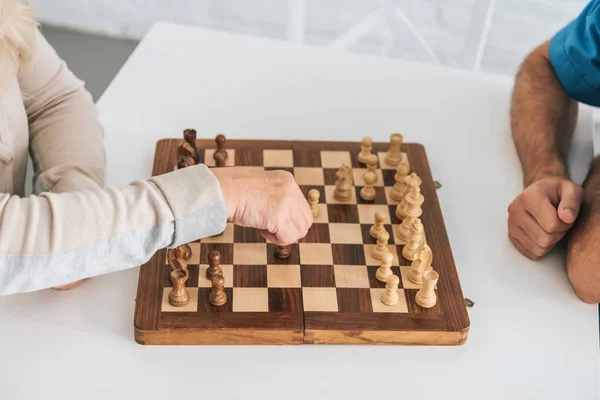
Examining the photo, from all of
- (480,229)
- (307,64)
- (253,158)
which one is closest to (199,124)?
(253,158)

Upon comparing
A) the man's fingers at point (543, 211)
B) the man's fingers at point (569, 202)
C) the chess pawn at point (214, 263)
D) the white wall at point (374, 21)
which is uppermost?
the man's fingers at point (569, 202)

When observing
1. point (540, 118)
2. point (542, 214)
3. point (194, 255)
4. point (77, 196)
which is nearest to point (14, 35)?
point (77, 196)

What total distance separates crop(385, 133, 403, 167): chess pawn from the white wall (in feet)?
7.21

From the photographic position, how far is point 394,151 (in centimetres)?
163

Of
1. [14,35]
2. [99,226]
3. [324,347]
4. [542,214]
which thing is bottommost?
[324,347]

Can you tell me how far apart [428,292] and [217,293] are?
0.38 m

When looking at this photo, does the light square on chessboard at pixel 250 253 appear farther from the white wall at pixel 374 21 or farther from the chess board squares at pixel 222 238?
the white wall at pixel 374 21

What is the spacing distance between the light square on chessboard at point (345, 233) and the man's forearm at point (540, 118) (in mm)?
447

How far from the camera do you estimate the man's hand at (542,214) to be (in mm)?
1396

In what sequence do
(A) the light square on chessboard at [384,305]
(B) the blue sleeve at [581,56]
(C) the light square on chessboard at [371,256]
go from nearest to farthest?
(A) the light square on chessboard at [384,305] < (C) the light square on chessboard at [371,256] < (B) the blue sleeve at [581,56]

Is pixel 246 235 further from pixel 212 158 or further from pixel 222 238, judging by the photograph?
pixel 212 158

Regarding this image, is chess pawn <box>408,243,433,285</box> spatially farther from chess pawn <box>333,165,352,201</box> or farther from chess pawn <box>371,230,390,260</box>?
chess pawn <box>333,165,352,201</box>

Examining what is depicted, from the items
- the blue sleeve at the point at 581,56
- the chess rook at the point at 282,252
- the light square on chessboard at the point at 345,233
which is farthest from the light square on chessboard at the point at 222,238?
the blue sleeve at the point at 581,56

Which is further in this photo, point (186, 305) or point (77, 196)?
point (186, 305)
